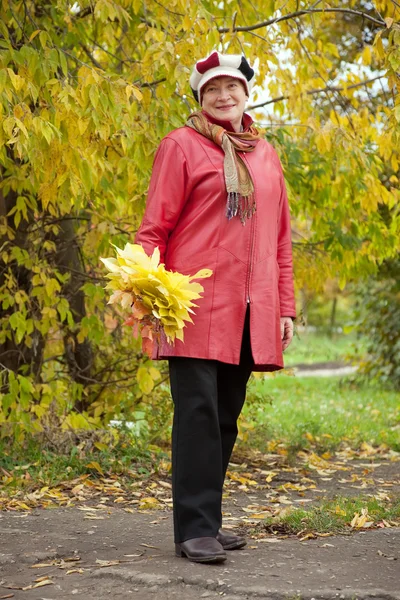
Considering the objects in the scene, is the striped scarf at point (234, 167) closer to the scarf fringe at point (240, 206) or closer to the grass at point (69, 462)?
the scarf fringe at point (240, 206)

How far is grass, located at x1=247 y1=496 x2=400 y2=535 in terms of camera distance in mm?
4527

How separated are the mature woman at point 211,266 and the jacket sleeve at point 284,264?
133 mm

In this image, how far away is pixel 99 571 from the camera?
377 cm

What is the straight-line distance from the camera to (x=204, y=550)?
3736mm

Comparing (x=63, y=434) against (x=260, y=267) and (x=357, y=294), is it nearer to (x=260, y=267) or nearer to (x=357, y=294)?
(x=260, y=267)

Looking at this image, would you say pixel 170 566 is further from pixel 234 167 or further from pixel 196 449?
pixel 234 167

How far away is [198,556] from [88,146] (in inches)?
90.1

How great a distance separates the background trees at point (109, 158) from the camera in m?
4.89

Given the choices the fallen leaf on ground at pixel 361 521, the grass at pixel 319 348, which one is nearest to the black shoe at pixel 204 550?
the fallen leaf on ground at pixel 361 521

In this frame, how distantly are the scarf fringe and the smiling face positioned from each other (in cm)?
36

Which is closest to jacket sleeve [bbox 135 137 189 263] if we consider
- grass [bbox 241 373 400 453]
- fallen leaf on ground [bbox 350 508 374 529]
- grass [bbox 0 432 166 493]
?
fallen leaf on ground [bbox 350 508 374 529]

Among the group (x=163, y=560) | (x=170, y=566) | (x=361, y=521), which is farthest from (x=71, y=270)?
(x=170, y=566)

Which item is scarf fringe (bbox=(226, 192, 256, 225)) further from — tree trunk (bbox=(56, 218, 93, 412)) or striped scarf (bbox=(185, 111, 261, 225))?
tree trunk (bbox=(56, 218, 93, 412))

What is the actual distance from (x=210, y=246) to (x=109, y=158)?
2113 mm
